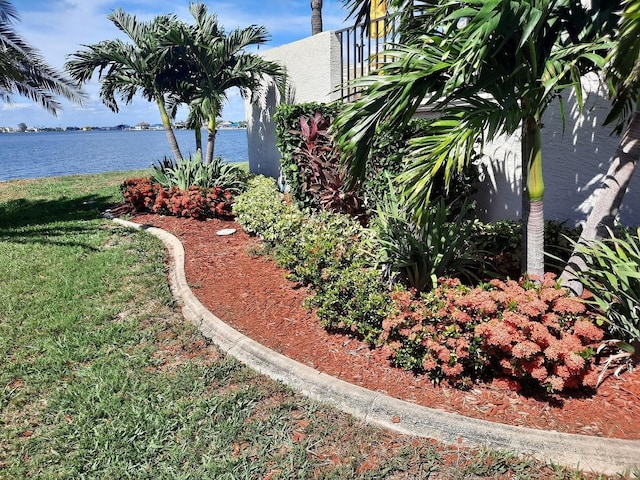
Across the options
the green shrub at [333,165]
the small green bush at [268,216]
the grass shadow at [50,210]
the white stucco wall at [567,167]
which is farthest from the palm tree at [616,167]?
the grass shadow at [50,210]

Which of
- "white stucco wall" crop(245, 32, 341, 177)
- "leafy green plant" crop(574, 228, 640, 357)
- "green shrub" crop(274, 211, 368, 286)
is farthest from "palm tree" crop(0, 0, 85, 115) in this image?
"leafy green plant" crop(574, 228, 640, 357)

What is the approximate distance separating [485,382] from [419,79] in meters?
2.16

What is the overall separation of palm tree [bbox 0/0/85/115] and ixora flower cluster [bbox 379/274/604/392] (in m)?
9.52

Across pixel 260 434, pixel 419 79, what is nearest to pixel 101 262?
pixel 260 434

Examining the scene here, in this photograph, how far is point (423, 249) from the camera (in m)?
3.84

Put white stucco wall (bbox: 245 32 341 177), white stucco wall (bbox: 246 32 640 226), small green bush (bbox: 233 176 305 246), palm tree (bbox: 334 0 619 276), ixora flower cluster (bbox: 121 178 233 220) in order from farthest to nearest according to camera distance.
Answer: white stucco wall (bbox: 245 32 341 177) < ixora flower cluster (bbox: 121 178 233 220) < small green bush (bbox: 233 176 305 246) < white stucco wall (bbox: 246 32 640 226) < palm tree (bbox: 334 0 619 276)

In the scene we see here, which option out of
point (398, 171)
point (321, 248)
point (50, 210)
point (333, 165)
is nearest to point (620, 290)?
point (321, 248)

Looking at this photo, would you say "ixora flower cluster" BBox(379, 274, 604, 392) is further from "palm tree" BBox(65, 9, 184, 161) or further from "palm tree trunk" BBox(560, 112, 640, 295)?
"palm tree" BBox(65, 9, 184, 161)

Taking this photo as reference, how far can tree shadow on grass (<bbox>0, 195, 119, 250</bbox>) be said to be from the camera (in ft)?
23.2

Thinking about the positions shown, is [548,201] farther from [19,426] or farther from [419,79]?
[19,426]

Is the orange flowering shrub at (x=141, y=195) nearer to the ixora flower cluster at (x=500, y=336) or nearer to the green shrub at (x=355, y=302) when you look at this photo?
the green shrub at (x=355, y=302)

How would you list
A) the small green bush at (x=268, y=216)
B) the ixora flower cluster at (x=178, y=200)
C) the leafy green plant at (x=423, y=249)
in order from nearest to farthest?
1. the leafy green plant at (x=423, y=249)
2. the small green bush at (x=268, y=216)
3. the ixora flower cluster at (x=178, y=200)

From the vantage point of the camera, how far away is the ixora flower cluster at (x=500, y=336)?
277cm

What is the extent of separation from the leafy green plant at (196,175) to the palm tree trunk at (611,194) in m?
6.56
